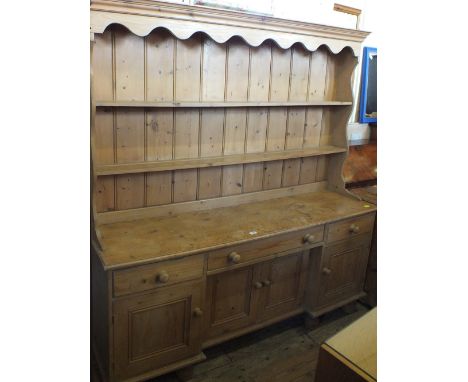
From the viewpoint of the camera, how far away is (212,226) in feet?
7.42

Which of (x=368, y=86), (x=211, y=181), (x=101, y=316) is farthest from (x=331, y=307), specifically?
(x=368, y=86)

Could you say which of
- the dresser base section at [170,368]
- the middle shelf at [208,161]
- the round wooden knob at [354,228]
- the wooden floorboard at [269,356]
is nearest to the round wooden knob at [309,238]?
the round wooden knob at [354,228]

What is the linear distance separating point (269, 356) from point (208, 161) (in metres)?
1.21

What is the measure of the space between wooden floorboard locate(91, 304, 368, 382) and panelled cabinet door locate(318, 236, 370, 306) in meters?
0.23

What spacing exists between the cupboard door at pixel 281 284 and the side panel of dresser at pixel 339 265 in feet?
0.22

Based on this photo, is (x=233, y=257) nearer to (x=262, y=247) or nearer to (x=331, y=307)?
(x=262, y=247)

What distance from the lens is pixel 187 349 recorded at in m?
2.12

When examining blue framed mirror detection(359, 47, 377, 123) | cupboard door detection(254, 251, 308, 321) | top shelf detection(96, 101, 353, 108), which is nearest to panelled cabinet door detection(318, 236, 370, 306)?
cupboard door detection(254, 251, 308, 321)

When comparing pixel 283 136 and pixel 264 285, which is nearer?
pixel 264 285
